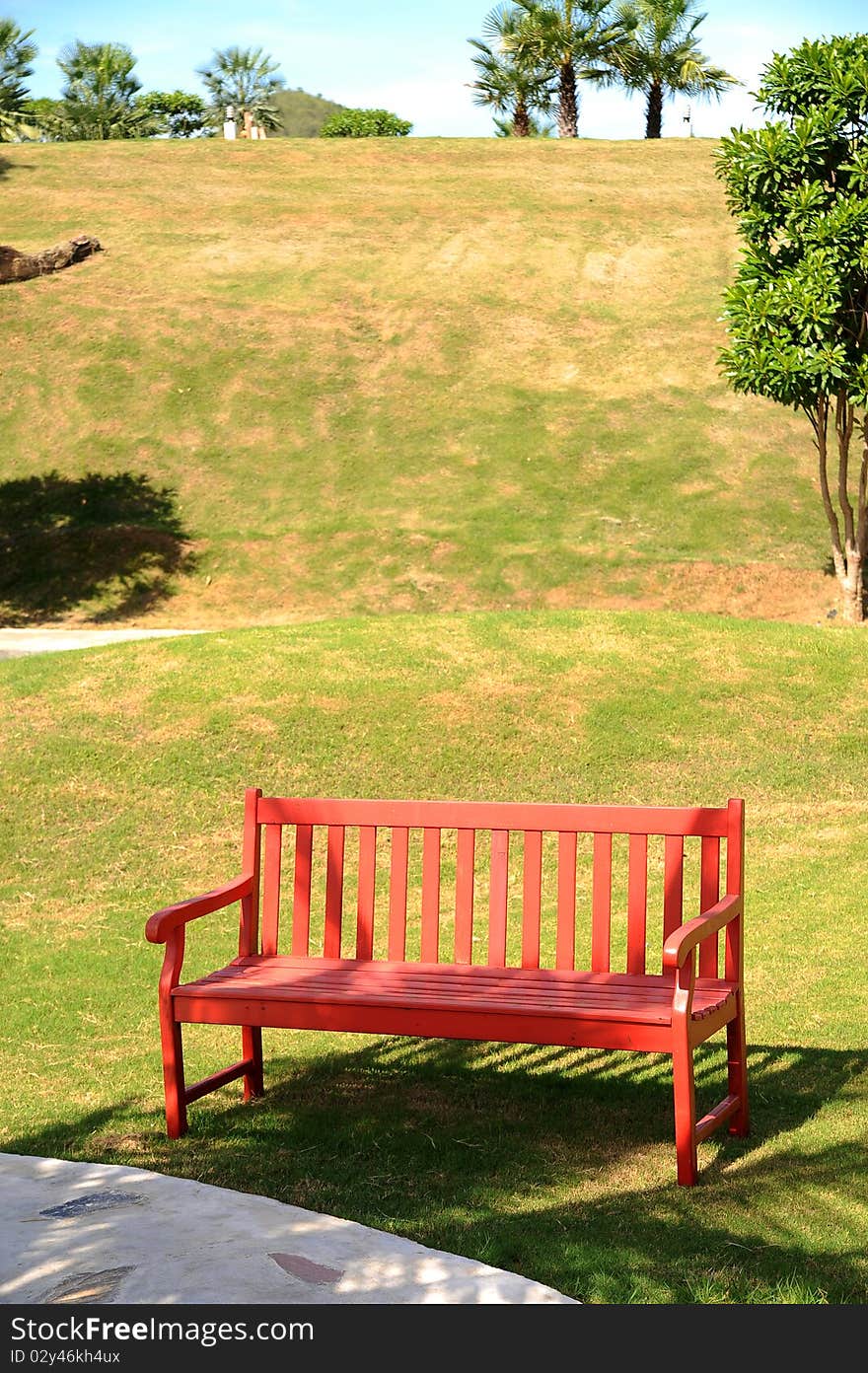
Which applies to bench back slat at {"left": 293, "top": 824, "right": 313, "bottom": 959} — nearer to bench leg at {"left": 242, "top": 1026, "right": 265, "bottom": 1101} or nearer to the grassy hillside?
bench leg at {"left": 242, "top": 1026, "right": 265, "bottom": 1101}

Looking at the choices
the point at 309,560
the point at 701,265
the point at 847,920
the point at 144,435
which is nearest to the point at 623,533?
the point at 309,560

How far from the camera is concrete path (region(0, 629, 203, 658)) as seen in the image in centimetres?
1850

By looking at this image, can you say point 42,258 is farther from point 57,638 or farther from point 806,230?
point 806,230

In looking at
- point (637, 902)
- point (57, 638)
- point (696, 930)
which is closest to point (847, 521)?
point (57, 638)

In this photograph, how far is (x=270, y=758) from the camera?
400 inches

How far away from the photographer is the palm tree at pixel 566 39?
43.5 metres

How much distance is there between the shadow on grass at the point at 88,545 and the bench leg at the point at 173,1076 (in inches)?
722

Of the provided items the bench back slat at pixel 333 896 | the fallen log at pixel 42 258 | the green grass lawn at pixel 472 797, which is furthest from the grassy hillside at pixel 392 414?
the bench back slat at pixel 333 896

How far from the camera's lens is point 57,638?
A: 19875mm

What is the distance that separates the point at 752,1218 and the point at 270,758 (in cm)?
664

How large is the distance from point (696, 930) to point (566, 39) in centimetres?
4586

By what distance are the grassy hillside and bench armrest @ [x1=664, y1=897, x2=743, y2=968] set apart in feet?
54.9

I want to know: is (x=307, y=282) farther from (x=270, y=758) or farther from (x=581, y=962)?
(x=581, y=962)

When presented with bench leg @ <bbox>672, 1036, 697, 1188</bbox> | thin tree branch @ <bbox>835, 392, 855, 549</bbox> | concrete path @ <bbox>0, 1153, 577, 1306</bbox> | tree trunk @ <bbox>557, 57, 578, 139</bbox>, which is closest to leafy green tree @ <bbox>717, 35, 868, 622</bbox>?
thin tree branch @ <bbox>835, 392, 855, 549</bbox>
